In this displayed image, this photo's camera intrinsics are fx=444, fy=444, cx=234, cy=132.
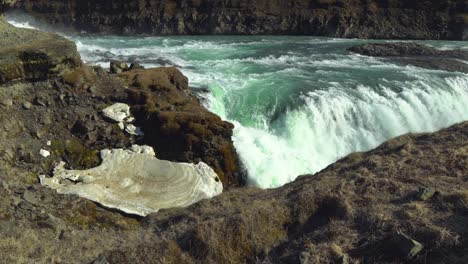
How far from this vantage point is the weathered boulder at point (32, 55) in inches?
406

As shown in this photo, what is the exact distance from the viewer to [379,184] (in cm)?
652

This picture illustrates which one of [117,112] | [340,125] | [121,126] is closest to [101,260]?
[121,126]

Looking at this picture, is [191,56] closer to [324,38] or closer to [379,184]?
[324,38]

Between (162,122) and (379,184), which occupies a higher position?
(379,184)

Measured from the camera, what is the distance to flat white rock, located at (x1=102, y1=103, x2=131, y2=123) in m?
11.0

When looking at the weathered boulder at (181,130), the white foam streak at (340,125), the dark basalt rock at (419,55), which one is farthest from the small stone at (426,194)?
the dark basalt rock at (419,55)

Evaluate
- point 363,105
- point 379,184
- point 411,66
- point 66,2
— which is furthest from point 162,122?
point 66,2

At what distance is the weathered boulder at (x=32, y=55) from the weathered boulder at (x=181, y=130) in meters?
1.85

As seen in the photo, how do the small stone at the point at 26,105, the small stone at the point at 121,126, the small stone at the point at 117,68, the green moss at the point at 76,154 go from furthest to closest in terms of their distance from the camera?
1. the small stone at the point at 117,68
2. the small stone at the point at 121,126
3. the small stone at the point at 26,105
4. the green moss at the point at 76,154

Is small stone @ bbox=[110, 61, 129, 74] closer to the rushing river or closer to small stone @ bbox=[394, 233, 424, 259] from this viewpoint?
the rushing river

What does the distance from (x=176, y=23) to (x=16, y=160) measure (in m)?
35.0

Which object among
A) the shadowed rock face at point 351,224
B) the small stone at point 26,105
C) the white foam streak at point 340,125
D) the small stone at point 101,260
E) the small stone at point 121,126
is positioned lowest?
the white foam streak at point 340,125

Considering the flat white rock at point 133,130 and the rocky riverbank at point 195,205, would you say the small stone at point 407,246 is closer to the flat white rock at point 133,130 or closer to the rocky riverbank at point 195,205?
the rocky riverbank at point 195,205

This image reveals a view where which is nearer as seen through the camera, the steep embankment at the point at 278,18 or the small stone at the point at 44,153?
the small stone at the point at 44,153
